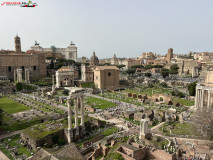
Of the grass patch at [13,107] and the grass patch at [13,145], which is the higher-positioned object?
the grass patch at [13,107]

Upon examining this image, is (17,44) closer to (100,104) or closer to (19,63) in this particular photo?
(19,63)

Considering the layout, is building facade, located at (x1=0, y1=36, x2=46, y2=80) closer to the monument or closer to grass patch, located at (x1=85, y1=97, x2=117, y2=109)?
grass patch, located at (x1=85, y1=97, x2=117, y2=109)

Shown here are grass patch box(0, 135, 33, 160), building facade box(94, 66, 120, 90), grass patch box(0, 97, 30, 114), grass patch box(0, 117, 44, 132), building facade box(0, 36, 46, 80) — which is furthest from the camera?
building facade box(0, 36, 46, 80)

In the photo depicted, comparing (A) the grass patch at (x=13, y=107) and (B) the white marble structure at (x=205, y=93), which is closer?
(B) the white marble structure at (x=205, y=93)

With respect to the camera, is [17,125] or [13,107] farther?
[13,107]

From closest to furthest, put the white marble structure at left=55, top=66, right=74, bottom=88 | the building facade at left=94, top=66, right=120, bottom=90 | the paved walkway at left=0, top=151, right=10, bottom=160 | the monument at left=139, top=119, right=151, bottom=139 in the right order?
the paved walkway at left=0, top=151, right=10, bottom=160 < the monument at left=139, top=119, right=151, bottom=139 < the building facade at left=94, top=66, right=120, bottom=90 < the white marble structure at left=55, top=66, right=74, bottom=88

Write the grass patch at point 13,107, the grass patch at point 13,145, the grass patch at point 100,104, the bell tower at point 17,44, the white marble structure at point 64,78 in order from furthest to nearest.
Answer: the bell tower at point 17,44, the white marble structure at point 64,78, the grass patch at point 100,104, the grass patch at point 13,107, the grass patch at point 13,145

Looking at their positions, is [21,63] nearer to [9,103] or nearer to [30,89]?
[30,89]

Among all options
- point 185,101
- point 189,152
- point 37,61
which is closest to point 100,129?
point 189,152

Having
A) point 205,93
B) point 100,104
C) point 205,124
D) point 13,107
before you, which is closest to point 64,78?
point 13,107

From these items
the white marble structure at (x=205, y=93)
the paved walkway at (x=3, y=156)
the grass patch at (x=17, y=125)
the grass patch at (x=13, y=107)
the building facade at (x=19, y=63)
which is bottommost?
the paved walkway at (x=3, y=156)

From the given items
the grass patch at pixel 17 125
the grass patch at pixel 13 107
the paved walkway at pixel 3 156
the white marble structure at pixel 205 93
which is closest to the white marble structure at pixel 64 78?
the grass patch at pixel 13 107

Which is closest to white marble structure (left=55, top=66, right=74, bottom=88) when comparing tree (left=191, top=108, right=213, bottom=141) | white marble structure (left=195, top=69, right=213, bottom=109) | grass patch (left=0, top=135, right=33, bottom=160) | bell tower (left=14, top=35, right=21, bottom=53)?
bell tower (left=14, top=35, right=21, bottom=53)

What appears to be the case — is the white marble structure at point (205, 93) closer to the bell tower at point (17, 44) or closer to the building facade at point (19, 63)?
the building facade at point (19, 63)
